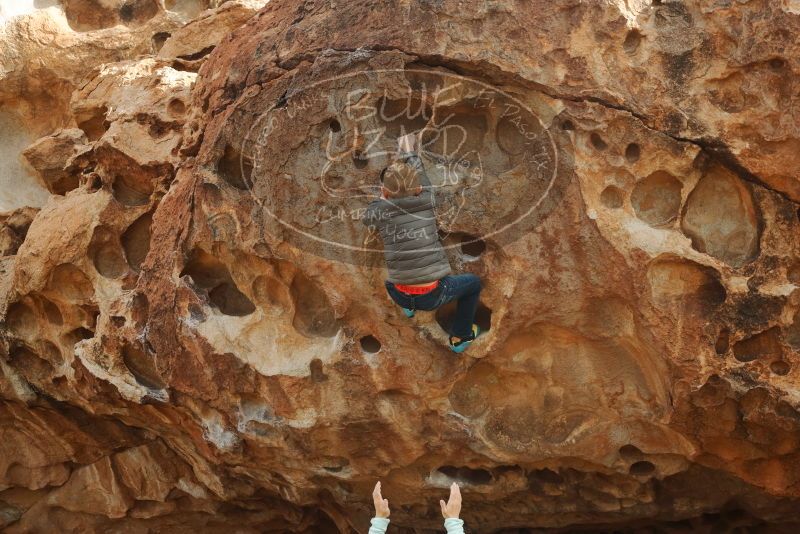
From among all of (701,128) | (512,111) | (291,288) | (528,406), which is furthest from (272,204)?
(701,128)

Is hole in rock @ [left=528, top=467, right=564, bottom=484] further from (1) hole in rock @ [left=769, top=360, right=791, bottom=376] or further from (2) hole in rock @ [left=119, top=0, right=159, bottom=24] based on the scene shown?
(2) hole in rock @ [left=119, top=0, right=159, bottom=24]

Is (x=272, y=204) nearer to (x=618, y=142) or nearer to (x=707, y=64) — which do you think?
(x=618, y=142)

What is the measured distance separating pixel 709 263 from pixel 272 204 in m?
1.94

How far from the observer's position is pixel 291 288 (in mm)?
4402

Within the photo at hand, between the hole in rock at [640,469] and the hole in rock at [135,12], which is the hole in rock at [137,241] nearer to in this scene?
the hole in rock at [135,12]

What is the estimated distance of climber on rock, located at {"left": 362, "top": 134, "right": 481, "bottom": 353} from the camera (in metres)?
3.91

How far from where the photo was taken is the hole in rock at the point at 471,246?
419 centimetres

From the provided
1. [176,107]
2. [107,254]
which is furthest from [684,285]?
[107,254]

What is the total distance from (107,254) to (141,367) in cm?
67

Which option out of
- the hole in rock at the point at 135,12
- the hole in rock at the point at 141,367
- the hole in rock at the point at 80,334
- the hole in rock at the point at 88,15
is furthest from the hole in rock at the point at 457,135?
the hole in rock at the point at 88,15

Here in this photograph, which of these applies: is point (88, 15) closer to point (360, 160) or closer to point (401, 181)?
point (360, 160)

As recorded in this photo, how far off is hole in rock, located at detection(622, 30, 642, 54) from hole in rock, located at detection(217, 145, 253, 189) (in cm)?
178

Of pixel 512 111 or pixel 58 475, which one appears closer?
pixel 512 111

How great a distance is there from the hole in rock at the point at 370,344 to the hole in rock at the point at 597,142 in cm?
132
